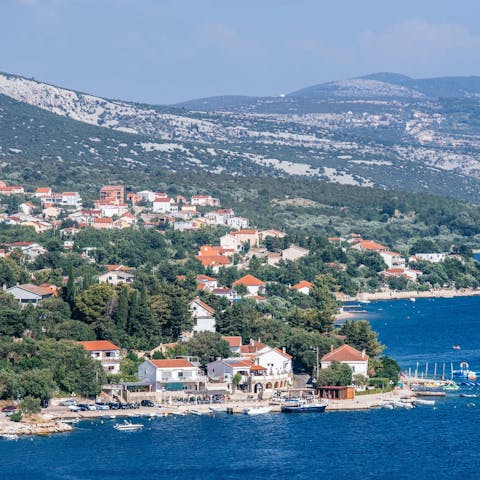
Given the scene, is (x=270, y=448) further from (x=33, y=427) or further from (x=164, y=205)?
(x=164, y=205)

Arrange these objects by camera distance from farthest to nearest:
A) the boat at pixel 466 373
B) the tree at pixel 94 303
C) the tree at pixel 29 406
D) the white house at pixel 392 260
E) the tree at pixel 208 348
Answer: the white house at pixel 392 260 → the boat at pixel 466 373 → the tree at pixel 94 303 → the tree at pixel 208 348 → the tree at pixel 29 406

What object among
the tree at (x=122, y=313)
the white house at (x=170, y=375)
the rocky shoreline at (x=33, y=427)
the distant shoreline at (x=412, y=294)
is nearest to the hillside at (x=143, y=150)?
the distant shoreline at (x=412, y=294)

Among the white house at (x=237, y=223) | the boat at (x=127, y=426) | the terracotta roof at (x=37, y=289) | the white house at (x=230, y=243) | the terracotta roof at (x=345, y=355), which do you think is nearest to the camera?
the boat at (x=127, y=426)

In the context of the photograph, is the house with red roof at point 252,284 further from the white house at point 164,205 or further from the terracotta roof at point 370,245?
the white house at point 164,205

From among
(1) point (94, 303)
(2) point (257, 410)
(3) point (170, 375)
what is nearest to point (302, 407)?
(2) point (257, 410)

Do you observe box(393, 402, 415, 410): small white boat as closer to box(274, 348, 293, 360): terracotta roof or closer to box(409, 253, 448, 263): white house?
box(274, 348, 293, 360): terracotta roof

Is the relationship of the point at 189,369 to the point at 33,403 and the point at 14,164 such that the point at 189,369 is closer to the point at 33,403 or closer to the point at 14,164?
the point at 33,403
